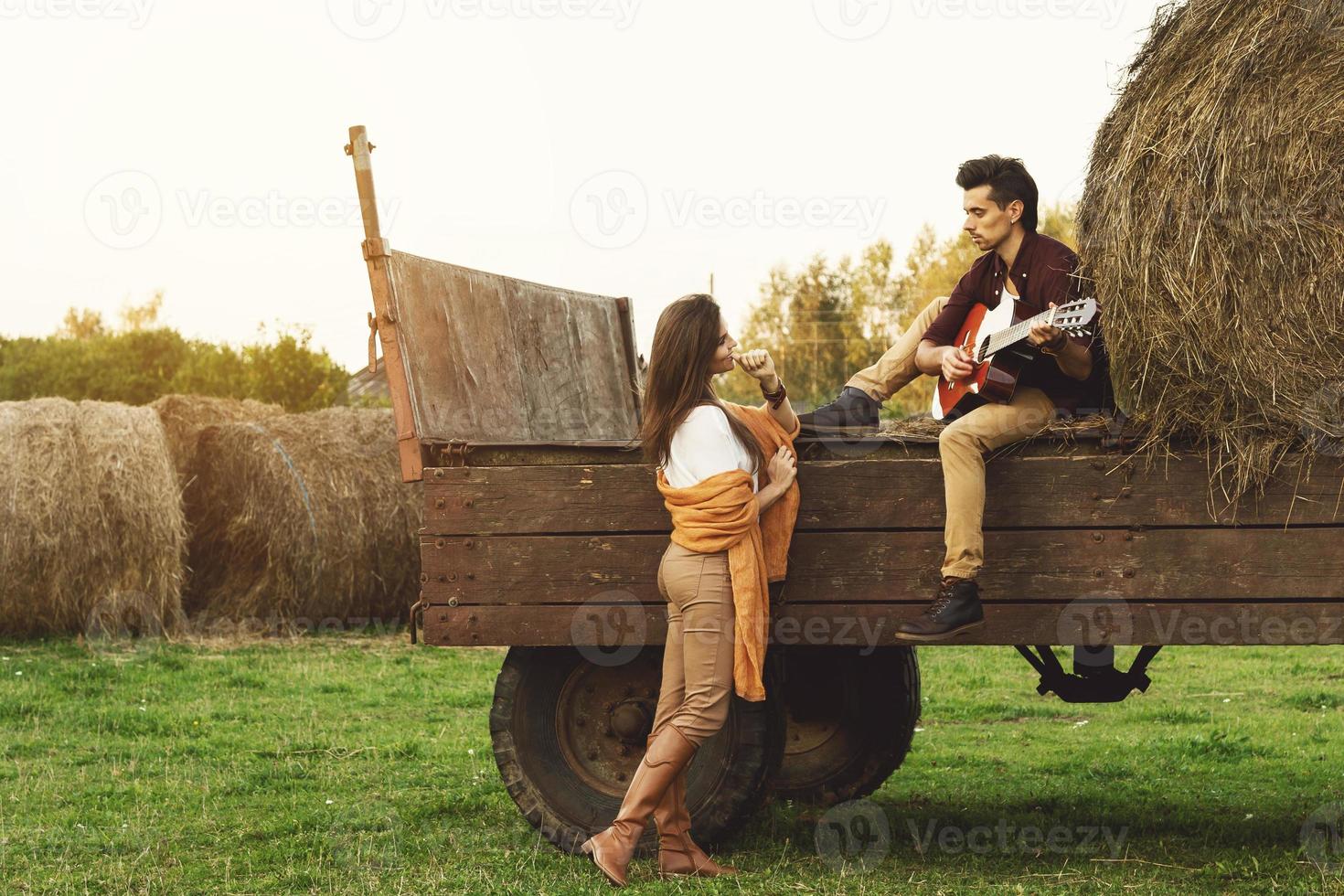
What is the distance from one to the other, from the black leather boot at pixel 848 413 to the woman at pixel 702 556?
360mm

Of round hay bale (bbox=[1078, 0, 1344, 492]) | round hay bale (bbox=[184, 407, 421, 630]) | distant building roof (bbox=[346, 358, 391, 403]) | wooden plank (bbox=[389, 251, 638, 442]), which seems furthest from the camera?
distant building roof (bbox=[346, 358, 391, 403])

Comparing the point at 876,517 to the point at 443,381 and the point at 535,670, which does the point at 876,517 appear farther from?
the point at 443,381

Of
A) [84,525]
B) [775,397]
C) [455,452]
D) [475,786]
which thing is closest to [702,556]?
[775,397]

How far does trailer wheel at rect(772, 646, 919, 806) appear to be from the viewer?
6.11 m

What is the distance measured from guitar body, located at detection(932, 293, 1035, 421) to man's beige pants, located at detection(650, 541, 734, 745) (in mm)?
1031

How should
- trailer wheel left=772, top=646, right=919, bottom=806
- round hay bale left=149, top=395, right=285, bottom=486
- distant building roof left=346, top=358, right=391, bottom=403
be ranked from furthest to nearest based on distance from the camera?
distant building roof left=346, top=358, right=391, bottom=403 < round hay bale left=149, top=395, right=285, bottom=486 < trailer wheel left=772, top=646, right=919, bottom=806

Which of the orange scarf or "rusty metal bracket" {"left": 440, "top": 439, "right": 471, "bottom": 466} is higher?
"rusty metal bracket" {"left": 440, "top": 439, "right": 471, "bottom": 466}

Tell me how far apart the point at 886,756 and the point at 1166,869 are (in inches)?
58.4

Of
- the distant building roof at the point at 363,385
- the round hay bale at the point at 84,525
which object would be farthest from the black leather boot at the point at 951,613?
the distant building roof at the point at 363,385

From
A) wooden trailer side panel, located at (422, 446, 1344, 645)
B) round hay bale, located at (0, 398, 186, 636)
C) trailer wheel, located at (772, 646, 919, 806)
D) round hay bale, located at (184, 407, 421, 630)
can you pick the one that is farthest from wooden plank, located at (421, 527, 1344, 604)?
round hay bale, located at (184, 407, 421, 630)

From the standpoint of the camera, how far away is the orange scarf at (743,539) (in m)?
4.61

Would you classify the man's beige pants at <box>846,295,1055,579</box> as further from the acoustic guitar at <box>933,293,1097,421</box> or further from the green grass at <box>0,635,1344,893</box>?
the green grass at <box>0,635,1344,893</box>

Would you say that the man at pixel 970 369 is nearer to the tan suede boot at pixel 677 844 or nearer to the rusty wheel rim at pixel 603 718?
the tan suede boot at pixel 677 844

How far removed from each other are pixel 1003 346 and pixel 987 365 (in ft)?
0.36
